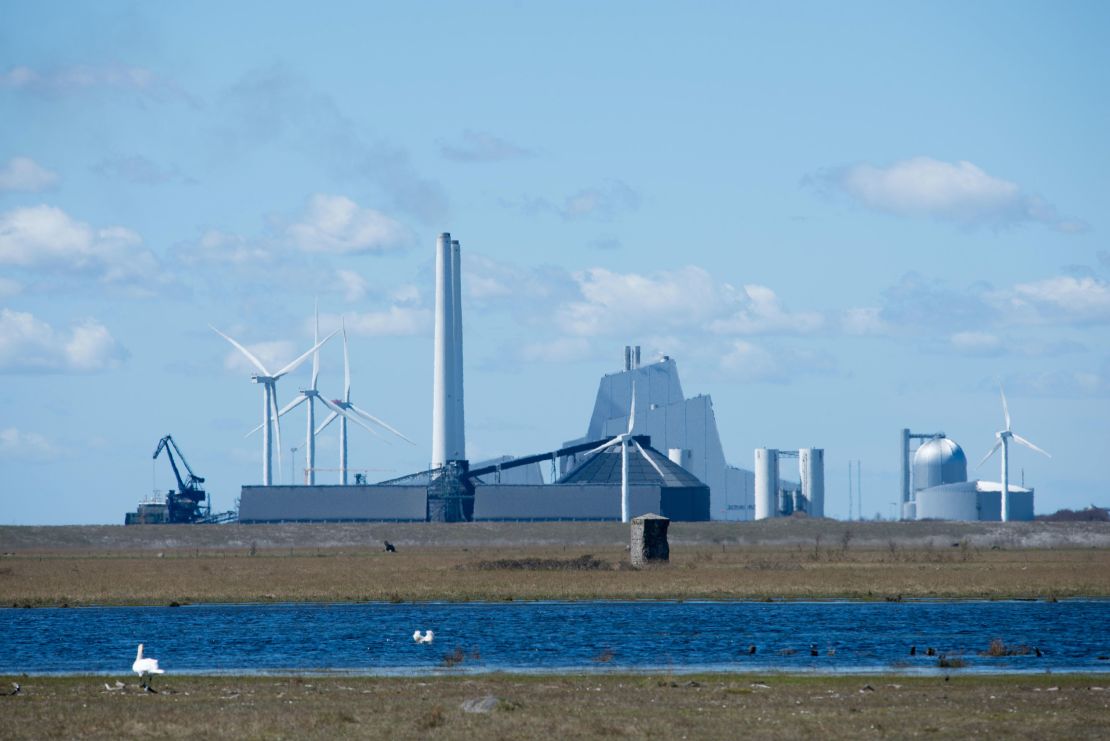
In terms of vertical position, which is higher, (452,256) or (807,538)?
(452,256)

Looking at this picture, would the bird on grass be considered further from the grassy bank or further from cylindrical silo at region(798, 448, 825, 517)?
cylindrical silo at region(798, 448, 825, 517)

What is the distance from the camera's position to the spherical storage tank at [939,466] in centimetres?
18925

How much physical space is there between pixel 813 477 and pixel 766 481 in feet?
36.9

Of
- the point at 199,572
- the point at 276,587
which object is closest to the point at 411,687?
the point at 276,587

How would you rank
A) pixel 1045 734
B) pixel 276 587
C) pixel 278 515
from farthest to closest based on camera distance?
pixel 278 515 → pixel 276 587 → pixel 1045 734

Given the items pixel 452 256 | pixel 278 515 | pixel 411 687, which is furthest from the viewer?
pixel 278 515

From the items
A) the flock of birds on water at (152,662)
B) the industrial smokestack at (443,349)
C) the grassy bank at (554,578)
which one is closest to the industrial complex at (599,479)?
the industrial smokestack at (443,349)

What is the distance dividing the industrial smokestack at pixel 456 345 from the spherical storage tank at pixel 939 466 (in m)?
62.5

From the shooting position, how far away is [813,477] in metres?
196

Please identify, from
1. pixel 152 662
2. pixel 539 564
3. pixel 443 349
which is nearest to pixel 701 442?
pixel 443 349

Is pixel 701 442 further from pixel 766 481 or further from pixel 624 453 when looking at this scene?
pixel 624 453

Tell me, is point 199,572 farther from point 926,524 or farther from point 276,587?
point 926,524

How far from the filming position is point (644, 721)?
27453 millimetres

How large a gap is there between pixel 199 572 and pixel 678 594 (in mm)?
31140
